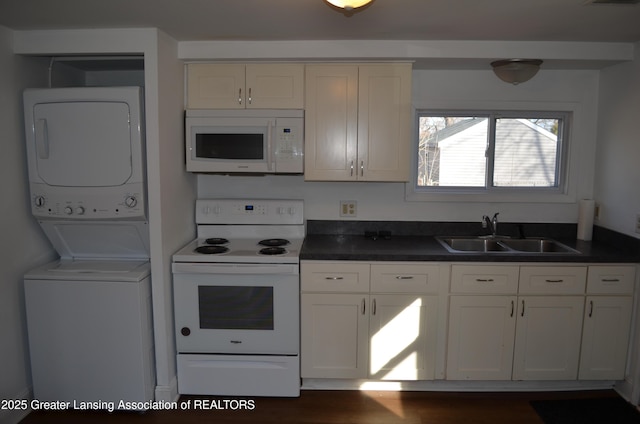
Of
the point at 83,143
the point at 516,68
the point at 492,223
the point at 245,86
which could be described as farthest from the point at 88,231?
the point at 516,68

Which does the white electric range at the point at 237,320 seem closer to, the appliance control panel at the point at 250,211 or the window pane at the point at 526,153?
the appliance control panel at the point at 250,211

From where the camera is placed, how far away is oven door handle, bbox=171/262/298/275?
2.55 metres

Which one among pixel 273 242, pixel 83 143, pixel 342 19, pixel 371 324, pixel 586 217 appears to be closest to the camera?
pixel 342 19

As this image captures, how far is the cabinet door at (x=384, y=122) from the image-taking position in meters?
2.76

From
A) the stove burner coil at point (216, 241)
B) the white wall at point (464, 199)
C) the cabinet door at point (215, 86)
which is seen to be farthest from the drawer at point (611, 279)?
the cabinet door at point (215, 86)

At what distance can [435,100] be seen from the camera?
3.07 meters

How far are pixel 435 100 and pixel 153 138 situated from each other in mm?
1923

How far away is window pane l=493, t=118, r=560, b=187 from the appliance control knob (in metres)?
2.50

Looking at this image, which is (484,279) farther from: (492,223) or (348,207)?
(348,207)

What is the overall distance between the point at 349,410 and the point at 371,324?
20.5 inches

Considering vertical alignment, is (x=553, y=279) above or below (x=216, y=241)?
below

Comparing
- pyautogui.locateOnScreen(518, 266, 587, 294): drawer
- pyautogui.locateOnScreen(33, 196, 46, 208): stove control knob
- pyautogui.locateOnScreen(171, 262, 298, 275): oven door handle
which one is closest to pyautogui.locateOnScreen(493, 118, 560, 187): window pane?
pyautogui.locateOnScreen(518, 266, 587, 294): drawer

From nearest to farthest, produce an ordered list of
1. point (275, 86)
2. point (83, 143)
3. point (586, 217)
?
1. point (83, 143)
2. point (275, 86)
3. point (586, 217)

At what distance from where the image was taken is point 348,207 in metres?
3.19
